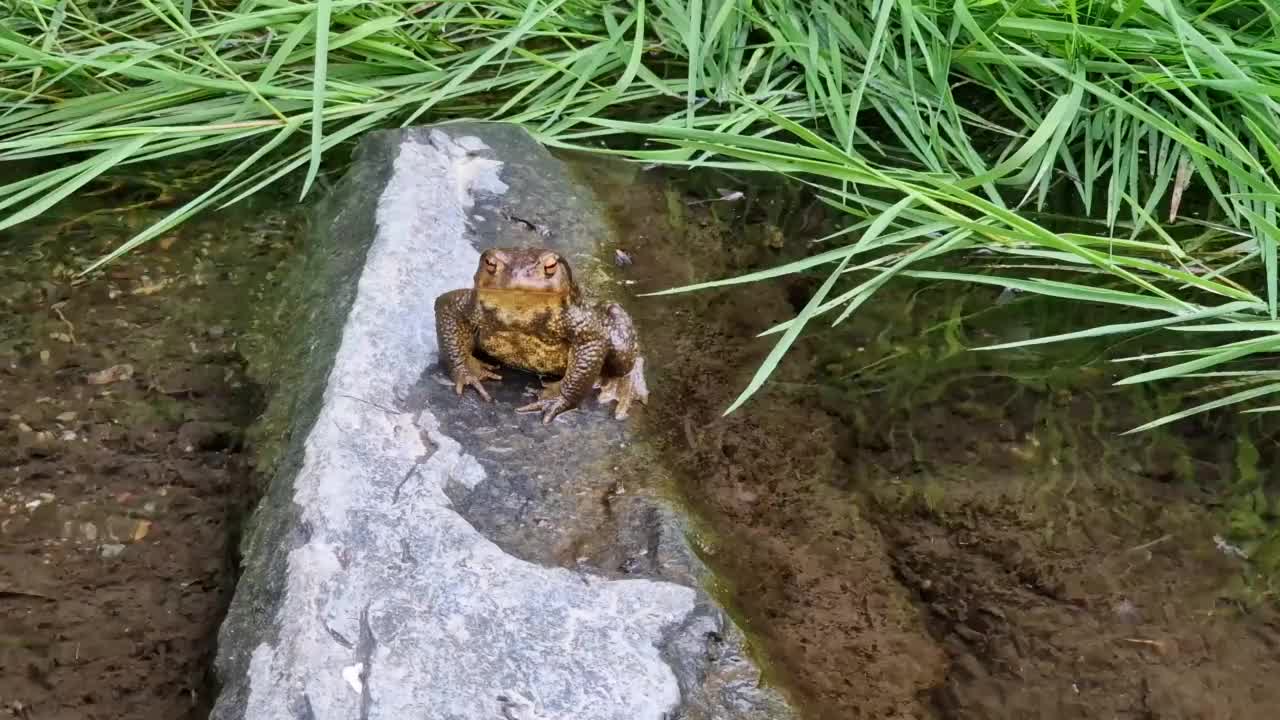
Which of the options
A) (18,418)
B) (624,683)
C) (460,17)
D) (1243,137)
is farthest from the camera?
(460,17)

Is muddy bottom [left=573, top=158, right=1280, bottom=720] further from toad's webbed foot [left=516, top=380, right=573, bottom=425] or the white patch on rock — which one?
the white patch on rock

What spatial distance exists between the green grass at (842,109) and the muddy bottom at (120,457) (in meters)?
0.16

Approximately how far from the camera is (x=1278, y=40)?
10.2 ft

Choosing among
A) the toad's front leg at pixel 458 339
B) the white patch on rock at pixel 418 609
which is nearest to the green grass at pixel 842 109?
the toad's front leg at pixel 458 339

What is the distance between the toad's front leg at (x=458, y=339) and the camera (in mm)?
2492

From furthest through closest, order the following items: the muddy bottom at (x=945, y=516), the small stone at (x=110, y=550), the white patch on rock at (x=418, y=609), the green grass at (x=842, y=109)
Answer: the green grass at (x=842, y=109) → the small stone at (x=110, y=550) → the muddy bottom at (x=945, y=516) → the white patch on rock at (x=418, y=609)

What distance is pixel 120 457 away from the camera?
262 centimetres

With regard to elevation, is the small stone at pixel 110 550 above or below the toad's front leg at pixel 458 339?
below

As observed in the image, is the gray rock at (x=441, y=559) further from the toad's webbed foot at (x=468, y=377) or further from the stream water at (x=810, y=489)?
the stream water at (x=810, y=489)

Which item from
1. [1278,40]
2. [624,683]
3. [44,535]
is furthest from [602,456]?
[1278,40]

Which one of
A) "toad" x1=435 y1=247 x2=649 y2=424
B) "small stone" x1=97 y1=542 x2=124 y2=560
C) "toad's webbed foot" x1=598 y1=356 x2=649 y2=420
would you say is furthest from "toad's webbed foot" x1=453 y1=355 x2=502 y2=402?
"small stone" x1=97 y1=542 x2=124 y2=560

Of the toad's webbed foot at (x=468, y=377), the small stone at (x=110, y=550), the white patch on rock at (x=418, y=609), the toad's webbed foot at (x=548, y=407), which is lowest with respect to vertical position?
the small stone at (x=110, y=550)

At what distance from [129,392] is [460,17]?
1.68 meters

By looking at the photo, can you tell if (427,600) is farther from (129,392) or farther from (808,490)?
(129,392)
